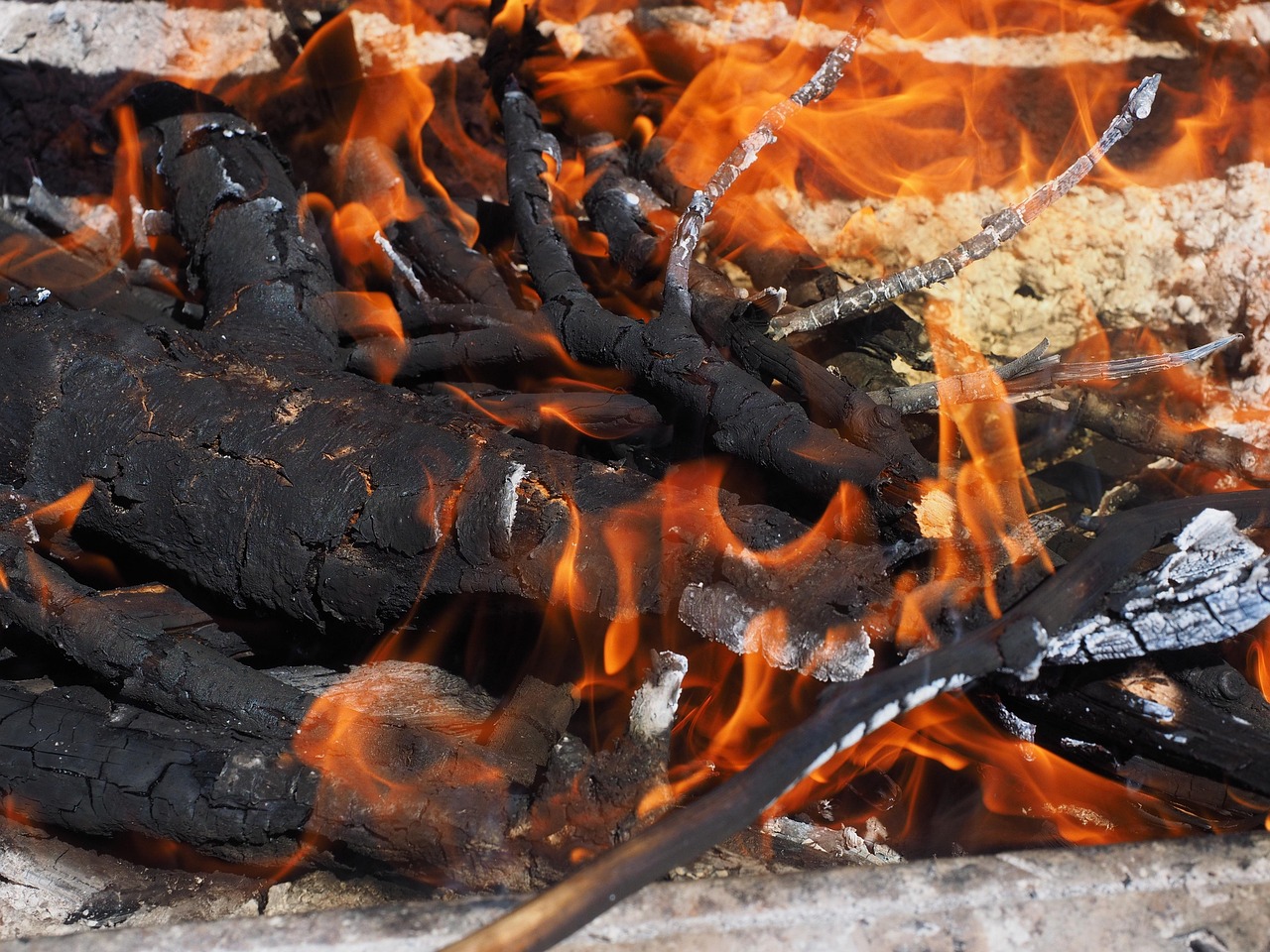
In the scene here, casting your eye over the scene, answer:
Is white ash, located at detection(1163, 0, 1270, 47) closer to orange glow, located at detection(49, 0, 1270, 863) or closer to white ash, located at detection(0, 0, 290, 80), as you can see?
orange glow, located at detection(49, 0, 1270, 863)

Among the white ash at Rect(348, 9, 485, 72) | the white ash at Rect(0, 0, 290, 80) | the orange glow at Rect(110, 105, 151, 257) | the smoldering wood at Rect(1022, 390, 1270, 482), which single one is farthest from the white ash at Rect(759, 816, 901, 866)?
the white ash at Rect(0, 0, 290, 80)

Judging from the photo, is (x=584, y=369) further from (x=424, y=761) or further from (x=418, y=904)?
(x=418, y=904)

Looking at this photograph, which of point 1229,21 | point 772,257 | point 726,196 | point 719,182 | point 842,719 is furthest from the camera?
point 726,196

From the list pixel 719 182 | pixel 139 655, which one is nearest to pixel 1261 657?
pixel 719 182

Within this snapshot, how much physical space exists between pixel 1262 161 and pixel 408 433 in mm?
3407

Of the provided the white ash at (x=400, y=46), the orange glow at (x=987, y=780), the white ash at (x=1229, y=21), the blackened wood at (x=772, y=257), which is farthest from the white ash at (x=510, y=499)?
the white ash at (x=1229, y=21)

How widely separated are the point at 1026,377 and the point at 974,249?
45cm

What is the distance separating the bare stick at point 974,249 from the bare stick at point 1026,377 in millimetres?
364

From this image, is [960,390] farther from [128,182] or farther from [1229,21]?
[128,182]

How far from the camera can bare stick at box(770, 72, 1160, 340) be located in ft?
9.11

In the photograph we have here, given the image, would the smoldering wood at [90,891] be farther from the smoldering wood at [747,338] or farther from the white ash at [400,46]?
the white ash at [400,46]

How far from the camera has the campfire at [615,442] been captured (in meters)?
2.12

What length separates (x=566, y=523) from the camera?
7.86 ft

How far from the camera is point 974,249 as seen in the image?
2988 mm
